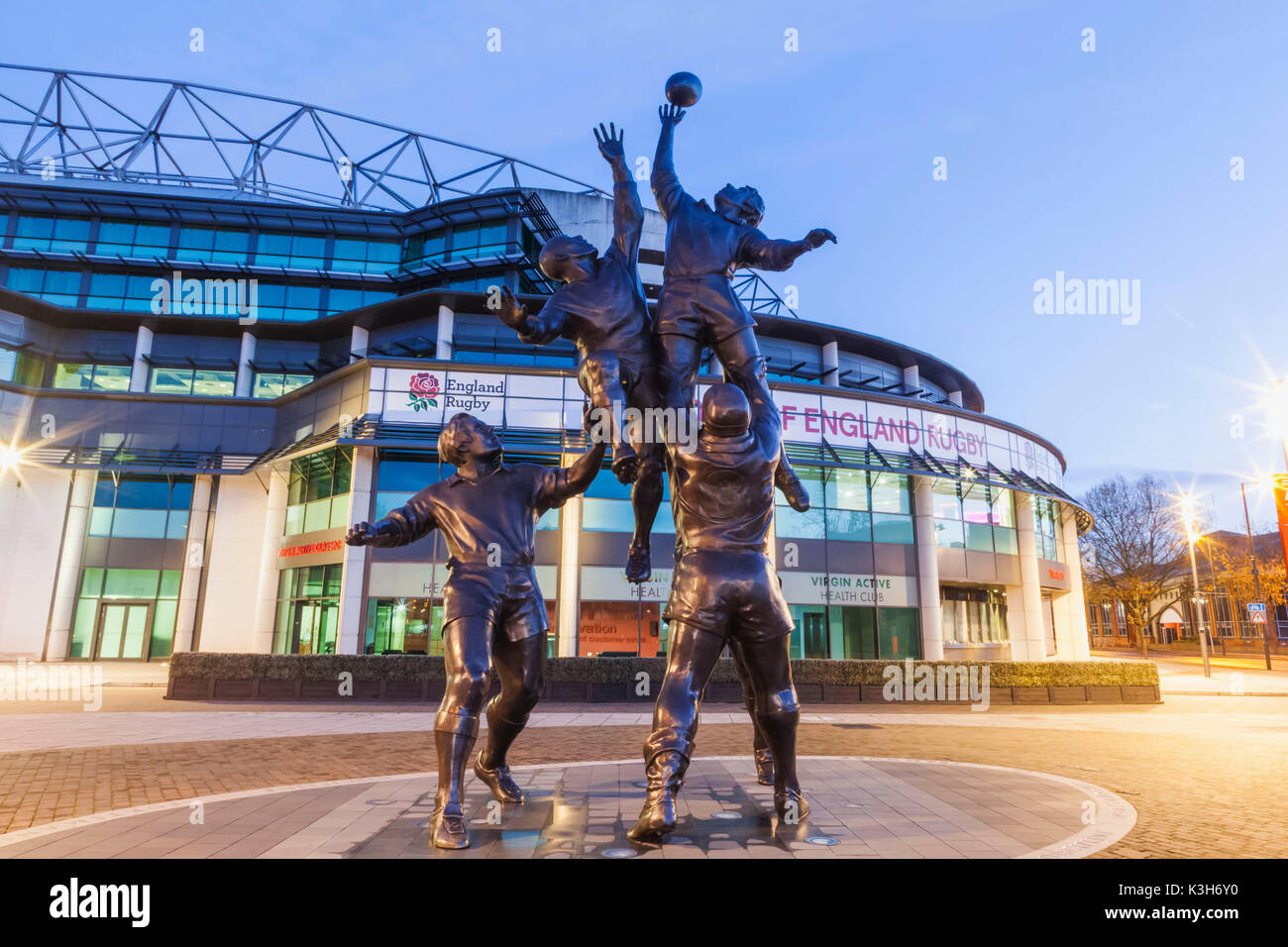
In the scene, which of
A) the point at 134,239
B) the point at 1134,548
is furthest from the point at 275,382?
the point at 1134,548

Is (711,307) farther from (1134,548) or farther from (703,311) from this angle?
(1134,548)

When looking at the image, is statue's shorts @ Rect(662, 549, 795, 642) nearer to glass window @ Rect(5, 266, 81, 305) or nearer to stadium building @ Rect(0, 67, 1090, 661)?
stadium building @ Rect(0, 67, 1090, 661)

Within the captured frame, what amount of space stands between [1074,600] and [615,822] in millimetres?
35134

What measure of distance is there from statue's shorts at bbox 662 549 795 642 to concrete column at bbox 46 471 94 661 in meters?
32.8

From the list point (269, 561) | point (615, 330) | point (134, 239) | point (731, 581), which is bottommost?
point (731, 581)

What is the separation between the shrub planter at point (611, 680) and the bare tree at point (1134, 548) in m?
34.2

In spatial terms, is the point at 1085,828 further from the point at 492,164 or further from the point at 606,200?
the point at 492,164

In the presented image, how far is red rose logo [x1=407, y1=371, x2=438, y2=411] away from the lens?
2520 cm

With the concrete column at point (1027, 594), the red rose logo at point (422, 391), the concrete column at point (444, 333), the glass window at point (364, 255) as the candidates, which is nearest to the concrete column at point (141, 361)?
the glass window at point (364, 255)

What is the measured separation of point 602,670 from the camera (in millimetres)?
17500

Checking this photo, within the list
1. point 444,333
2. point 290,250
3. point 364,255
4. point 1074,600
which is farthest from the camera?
point 364,255

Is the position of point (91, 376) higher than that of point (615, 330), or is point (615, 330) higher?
point (91, 376)

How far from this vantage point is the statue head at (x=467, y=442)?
5.34m
